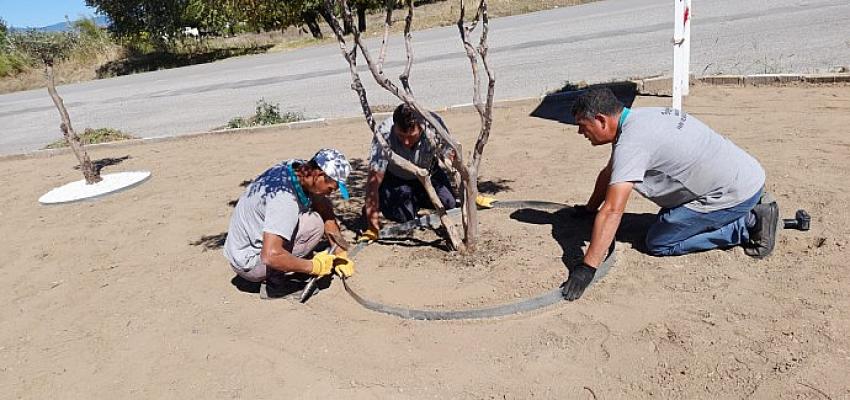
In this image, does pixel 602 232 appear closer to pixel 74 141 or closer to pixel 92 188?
pixel 92 188

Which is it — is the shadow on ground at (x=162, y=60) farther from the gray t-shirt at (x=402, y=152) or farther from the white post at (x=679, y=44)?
the gray t-shirt at (x=402, y=152)

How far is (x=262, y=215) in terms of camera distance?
11.9ft

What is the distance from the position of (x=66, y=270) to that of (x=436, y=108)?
4.86 meters

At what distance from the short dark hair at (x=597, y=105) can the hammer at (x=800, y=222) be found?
4.61 feet

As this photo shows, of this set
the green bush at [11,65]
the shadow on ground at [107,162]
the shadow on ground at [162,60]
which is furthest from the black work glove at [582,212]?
the green bush at [11,65]

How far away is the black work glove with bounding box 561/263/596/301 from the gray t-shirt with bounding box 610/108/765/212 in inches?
19.4

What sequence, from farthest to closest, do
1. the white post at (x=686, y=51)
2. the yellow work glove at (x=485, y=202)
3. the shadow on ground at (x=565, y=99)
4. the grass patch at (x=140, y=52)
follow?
the grass patch at (x=140, y=52) < the shadow on ground at (x=565, y=99) < the white post at (x=686, y=51) < the yellow work glove at (x=485, y=202)

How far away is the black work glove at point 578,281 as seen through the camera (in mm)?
3410

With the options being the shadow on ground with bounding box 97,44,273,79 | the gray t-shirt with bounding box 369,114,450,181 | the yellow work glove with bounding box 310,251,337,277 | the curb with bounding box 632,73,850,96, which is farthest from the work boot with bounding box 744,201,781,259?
the shadow on ground with bounding box 97,44,273,79

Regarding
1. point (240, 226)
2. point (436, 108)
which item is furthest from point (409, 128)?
point (436, 108)

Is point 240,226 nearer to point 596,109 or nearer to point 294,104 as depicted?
point 596,109

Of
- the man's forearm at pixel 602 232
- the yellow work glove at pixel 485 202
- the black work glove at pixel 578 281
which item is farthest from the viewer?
the yellow work glove at pixel 485 202

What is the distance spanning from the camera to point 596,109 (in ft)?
10.9

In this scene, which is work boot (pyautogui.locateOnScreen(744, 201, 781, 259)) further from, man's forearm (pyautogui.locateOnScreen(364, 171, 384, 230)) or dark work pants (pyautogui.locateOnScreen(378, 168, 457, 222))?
man's forearm (pyautogui.locateOnScreen(364, 171, 384, 230))
